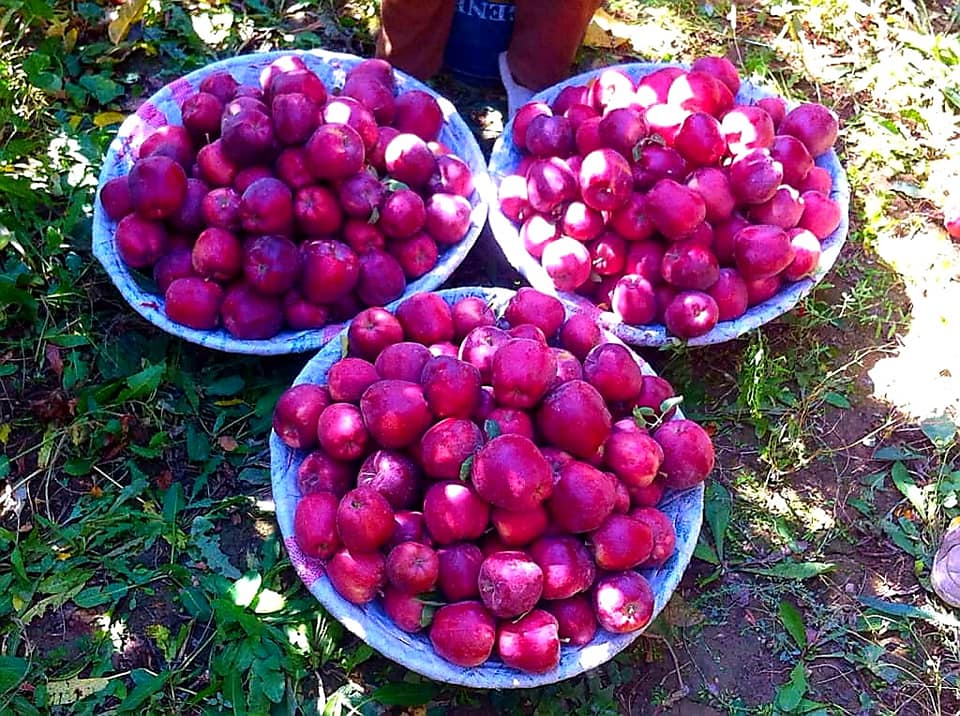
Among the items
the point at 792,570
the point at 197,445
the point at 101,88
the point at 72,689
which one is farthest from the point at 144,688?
the point at 101,88

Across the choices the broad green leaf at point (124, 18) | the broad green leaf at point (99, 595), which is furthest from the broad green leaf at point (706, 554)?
the broad green leaf at point (124, 18)

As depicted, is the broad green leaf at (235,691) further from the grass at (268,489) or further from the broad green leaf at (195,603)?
the broad green leaf at (195,603)

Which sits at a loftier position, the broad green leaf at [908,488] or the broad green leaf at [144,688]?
the broad green leaf at [908,488]

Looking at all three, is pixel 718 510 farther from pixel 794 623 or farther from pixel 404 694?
pixel 404 694

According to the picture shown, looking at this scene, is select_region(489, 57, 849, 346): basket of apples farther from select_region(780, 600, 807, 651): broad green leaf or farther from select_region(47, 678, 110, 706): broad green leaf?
select_region(47, 678, 110, 706): broad green leaf

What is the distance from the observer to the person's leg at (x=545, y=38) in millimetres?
3715

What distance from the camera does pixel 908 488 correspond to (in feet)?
10.0

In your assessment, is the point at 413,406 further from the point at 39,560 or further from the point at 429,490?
the point at 39,560

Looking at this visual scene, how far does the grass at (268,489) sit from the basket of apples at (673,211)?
25 centimetres

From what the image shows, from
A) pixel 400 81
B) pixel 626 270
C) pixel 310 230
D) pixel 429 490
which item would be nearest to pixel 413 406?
pixel 429 490

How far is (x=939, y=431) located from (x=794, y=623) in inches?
38.9

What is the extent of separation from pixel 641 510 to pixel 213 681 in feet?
4.15

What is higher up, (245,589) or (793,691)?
(793,691)

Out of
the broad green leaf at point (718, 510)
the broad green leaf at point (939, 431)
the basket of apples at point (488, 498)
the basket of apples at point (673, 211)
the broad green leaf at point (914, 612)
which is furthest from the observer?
the broad green leaf at point (939, 431)
